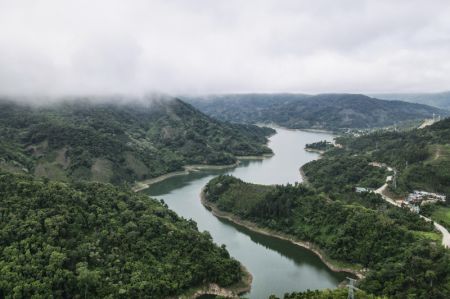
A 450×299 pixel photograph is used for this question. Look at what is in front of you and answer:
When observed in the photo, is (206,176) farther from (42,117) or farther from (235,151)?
(42,117)

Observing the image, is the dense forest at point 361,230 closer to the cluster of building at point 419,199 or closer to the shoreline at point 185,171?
the cluster of building at point 419,199

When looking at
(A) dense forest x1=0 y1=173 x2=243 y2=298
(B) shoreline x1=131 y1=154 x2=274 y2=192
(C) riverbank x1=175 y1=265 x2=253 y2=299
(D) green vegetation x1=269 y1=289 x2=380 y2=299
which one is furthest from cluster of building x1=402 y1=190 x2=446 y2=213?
(B) shoreline x1=131 y1=154 x2=274 y2=192

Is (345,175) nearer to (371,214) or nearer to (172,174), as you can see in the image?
(371,214)

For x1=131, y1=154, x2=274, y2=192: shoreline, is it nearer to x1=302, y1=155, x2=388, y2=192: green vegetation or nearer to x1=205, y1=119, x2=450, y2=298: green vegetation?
x1=205, y1=119, x2=450, y2=298: green vegetation

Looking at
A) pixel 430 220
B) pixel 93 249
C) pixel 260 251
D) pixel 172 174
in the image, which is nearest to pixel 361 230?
pixel 430 220

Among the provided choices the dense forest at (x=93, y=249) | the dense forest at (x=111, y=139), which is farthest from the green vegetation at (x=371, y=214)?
the dense forest at (x=111, y=139)

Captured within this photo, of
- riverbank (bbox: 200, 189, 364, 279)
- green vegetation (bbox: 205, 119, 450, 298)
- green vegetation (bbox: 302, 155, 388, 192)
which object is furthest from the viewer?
green vegetation (bbox: 302, 155, 388, 192)
